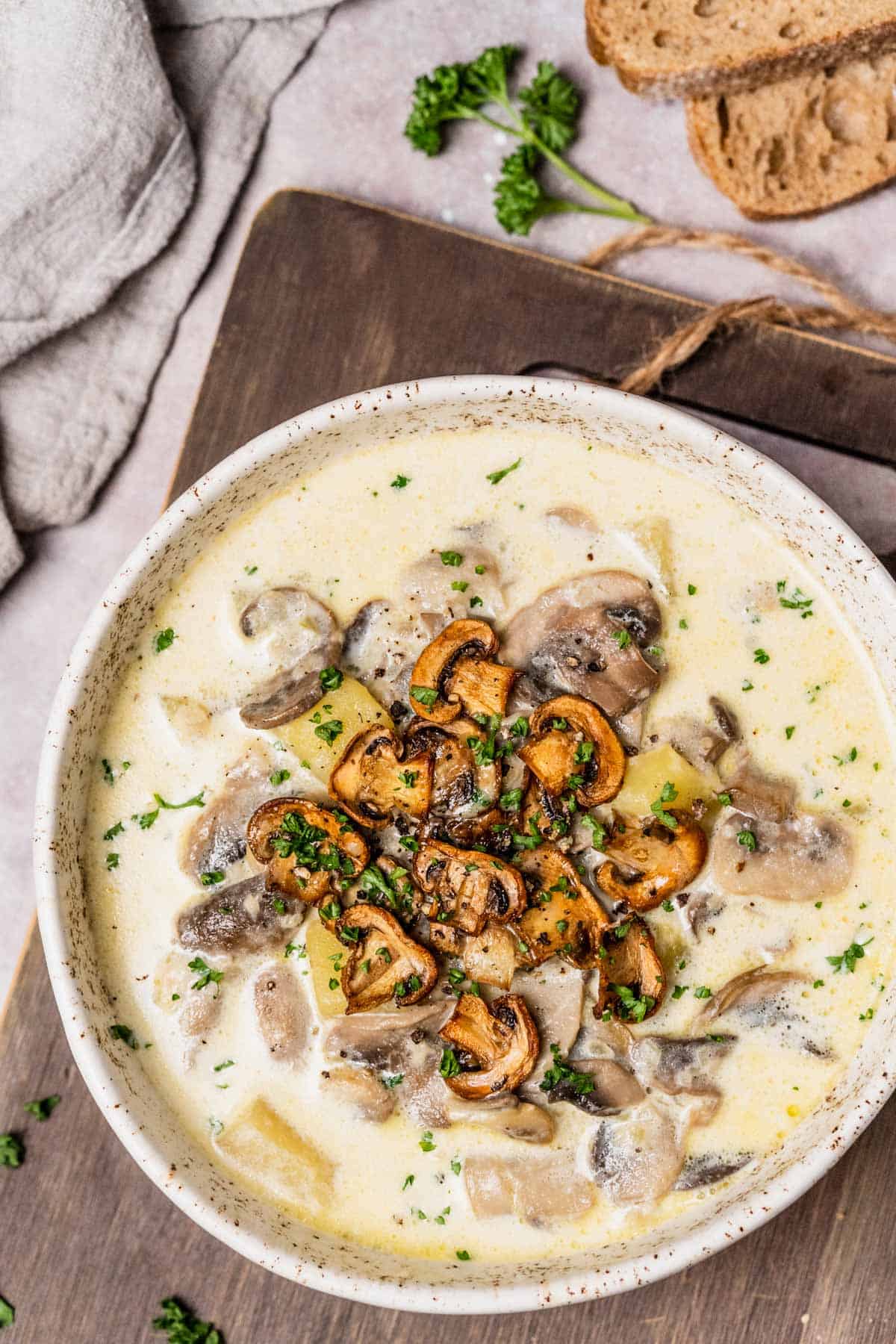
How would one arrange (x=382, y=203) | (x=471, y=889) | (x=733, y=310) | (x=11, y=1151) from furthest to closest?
(x=382, y=203) < (x=11, y=1151) < (x=733, y=310) < (x=471, y=889)

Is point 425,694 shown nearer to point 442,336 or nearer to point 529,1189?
point 442,336

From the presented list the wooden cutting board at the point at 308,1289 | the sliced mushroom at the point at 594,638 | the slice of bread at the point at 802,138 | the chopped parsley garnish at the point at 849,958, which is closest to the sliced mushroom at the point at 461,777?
the sliced mushroom at the point at 594,638

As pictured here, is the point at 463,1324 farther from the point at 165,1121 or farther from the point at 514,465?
the point at 514,465

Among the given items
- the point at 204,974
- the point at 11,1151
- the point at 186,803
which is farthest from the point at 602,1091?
the point at 11,1151

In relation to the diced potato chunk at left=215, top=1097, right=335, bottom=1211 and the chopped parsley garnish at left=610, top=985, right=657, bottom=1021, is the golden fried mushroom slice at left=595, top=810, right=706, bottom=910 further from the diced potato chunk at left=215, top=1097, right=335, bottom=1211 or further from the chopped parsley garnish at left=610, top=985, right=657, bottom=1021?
the diced potato chunk at left=215, top=1097, right=335, bottom=1211

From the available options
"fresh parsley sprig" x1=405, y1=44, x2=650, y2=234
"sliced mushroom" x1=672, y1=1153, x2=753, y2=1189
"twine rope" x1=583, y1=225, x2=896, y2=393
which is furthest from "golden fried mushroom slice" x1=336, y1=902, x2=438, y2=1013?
"fresh parsley sprig" x1=405, y1=44, x2=650, y2=234
